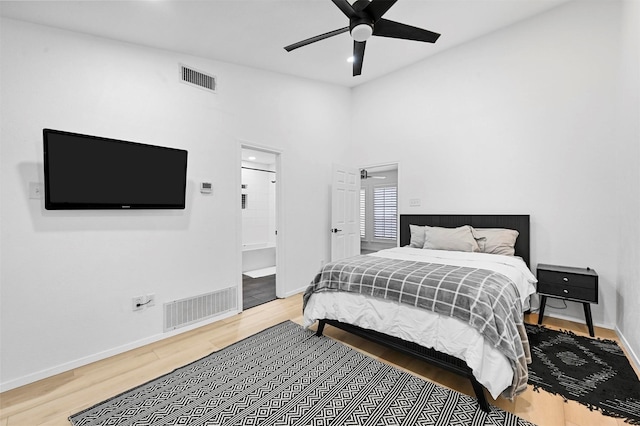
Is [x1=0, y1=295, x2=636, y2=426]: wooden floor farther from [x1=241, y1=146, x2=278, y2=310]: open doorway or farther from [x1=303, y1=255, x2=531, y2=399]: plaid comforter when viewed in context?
[x1=241, y1=146, x2=278, y2=310]: open doorway

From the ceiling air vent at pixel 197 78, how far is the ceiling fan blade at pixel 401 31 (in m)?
2.00

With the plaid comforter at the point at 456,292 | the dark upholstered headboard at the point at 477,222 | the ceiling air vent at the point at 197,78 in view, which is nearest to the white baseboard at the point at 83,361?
the plaid comforter at the point at 456,292

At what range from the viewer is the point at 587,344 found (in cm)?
263

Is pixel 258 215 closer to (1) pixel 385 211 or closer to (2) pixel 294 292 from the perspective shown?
(2) pixel 294 292

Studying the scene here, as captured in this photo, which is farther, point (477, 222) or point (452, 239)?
point (477, 222)

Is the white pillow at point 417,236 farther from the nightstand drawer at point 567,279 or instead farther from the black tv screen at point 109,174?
the black tv screen at point 109,174

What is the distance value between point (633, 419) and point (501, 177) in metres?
2.63

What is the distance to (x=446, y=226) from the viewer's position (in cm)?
406

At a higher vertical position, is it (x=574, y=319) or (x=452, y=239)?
(x=452, y=239)

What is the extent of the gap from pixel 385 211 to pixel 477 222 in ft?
9.13

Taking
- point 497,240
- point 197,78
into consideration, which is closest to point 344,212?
point 497,240

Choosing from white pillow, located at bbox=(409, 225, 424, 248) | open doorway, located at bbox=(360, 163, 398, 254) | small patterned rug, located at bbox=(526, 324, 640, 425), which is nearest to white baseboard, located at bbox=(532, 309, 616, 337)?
small patterned rug, located at bbox=(526, 324, 640, 425)

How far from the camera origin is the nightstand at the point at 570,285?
9.16ft

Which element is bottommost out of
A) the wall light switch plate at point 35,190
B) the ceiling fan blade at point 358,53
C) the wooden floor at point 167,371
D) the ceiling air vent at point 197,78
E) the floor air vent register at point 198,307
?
the wooden floor at point 167,371
